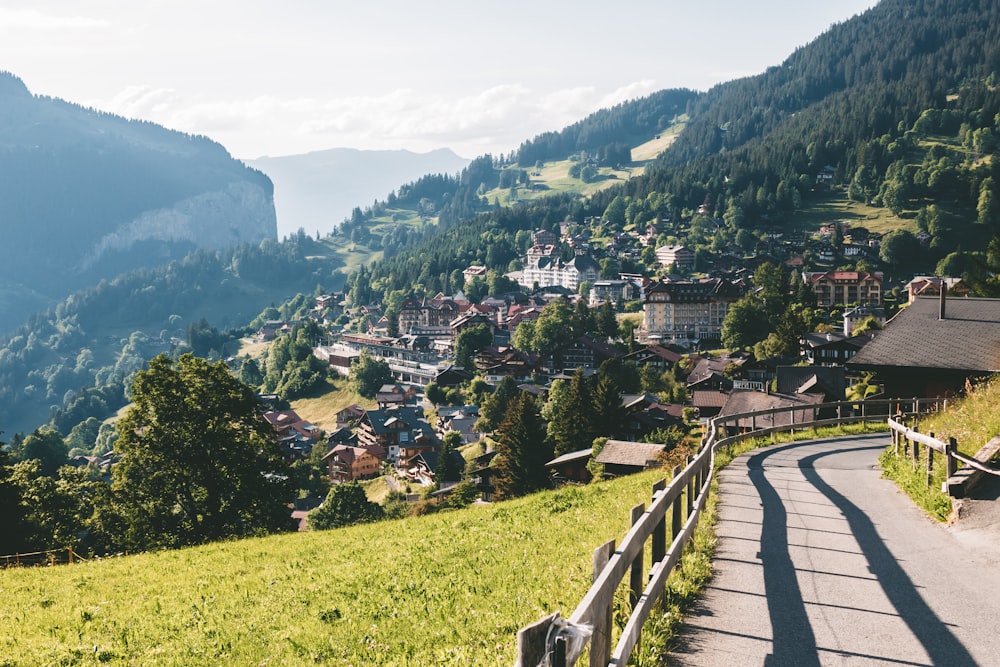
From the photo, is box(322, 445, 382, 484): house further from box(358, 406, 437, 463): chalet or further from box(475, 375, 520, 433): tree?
box(475, 375, 520, 433): tree

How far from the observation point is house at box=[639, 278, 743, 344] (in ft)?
432

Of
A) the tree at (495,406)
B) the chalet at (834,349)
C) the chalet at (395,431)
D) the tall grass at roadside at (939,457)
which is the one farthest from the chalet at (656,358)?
the tall grass at roadside at (939,457)

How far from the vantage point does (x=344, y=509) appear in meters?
64.6

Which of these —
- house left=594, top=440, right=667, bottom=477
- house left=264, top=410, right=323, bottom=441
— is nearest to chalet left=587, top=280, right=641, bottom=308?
house left=264, top=410, right=323, bottom=441

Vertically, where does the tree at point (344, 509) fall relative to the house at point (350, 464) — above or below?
above

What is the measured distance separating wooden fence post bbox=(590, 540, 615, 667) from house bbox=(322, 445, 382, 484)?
328ft

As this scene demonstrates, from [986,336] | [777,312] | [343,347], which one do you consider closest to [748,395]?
[986,336]

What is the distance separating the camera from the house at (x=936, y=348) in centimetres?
2942

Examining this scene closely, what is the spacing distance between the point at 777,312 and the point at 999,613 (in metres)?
110

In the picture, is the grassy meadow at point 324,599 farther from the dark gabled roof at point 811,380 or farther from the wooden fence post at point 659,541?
the dark gabled roof at point 811,380

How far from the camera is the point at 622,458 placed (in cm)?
4759

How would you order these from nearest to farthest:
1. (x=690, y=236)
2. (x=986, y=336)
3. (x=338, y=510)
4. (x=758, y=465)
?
(x=758, y=465) → (x=986, y=336) → (x=338, y=510) → (x=690, y=236)

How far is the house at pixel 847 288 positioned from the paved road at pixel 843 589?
123m

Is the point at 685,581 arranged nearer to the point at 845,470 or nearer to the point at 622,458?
the point at 845,470
